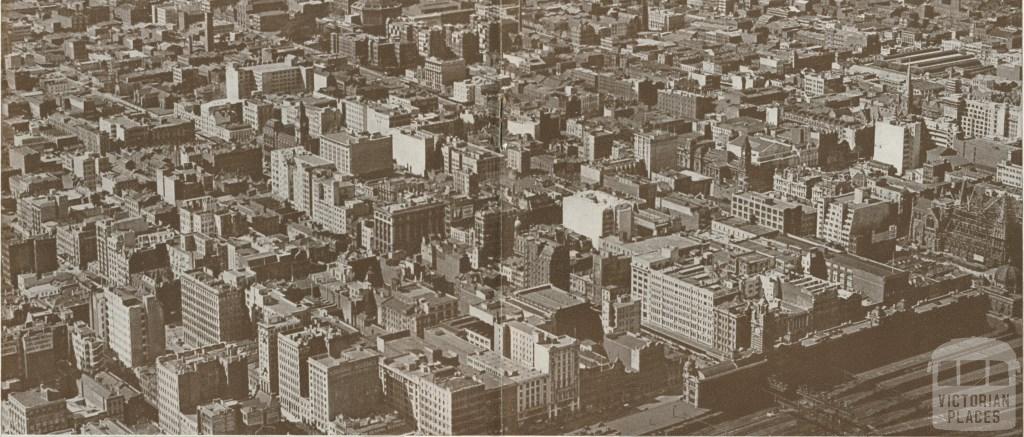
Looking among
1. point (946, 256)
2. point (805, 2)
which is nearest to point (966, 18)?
point (805, 2)

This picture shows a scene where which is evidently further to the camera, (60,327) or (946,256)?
(946,256)

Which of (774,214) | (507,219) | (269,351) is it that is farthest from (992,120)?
(269,351)

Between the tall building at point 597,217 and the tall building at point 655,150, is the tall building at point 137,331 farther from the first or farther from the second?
the tall building at point 655,150

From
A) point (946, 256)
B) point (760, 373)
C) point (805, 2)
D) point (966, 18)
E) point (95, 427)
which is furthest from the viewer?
point (805, 2)

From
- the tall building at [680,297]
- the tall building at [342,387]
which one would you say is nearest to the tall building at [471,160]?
the tall building at [680,297]

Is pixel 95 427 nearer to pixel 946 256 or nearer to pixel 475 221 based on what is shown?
pixel 475 221

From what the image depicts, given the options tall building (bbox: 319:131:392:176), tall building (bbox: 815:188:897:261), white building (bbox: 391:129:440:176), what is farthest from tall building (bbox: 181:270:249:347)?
tall building (bbox: 815:188:897:261)

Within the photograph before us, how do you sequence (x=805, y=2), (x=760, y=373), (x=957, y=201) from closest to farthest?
(x=760, y=373) → (x=957, y=201) → (x=805, y=2)

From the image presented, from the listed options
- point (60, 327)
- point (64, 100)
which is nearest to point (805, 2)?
point (64, 100)
